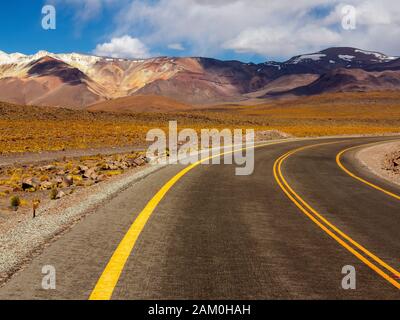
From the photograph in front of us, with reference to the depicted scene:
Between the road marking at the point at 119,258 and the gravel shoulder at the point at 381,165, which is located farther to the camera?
the gravel shoulder at the point at 381,165

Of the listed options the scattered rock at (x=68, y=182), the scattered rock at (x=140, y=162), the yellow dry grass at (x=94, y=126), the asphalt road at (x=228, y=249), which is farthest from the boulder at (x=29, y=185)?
the yellow dry grass at (x=94, y=126)

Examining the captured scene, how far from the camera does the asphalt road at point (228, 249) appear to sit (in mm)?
5172

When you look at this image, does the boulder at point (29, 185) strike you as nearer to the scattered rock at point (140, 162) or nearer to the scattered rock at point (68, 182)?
the scattered rock at point (68, 182)

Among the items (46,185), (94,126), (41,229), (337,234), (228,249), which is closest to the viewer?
(228,249)

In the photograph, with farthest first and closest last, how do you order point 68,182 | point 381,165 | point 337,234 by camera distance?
1. point 381,165
2. point 68,182
3. point 337,234

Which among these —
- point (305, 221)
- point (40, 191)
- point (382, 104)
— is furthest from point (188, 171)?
point (382, 104)

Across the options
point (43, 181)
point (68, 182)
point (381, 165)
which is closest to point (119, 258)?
point (68, 182)

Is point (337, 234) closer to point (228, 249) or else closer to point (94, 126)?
point (228, 249)

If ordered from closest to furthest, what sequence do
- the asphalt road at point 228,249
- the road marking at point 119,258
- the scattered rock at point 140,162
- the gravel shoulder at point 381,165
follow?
the road marking at point 119,258 → the asphalt road at point 228,249 → the gravel shoulder at point 381,165 → the scattered rock at point 140,162

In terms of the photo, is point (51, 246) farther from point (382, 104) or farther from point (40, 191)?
point (382, 104)

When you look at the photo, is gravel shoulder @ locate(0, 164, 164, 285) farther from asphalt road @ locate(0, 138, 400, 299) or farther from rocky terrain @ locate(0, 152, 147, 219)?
rocky terrain @ locate(0, 152, 147, 219)

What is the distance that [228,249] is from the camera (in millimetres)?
6895

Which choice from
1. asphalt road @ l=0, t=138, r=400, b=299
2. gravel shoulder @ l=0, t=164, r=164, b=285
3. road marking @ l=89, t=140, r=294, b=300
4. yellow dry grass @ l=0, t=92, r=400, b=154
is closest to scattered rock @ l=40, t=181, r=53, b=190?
gravel shoulder @ l=0, t=164, r=164, b=285
